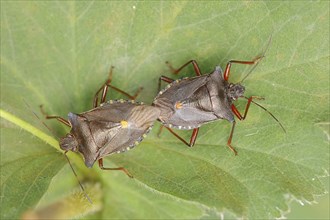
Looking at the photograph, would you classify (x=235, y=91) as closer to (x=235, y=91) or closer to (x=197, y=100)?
(x=235, y=91)

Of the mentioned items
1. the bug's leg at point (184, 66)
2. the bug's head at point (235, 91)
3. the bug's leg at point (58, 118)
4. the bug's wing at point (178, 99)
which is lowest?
the bug's leg at point (58, 118)

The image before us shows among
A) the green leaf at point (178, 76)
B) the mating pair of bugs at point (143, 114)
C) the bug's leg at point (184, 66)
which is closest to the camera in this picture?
the green leaf at point (178, 76)

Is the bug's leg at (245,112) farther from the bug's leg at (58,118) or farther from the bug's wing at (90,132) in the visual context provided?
the bug's leg at (58,118)

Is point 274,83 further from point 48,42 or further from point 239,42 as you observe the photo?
point 48,42

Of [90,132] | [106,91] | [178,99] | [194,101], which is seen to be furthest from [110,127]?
[194,101]

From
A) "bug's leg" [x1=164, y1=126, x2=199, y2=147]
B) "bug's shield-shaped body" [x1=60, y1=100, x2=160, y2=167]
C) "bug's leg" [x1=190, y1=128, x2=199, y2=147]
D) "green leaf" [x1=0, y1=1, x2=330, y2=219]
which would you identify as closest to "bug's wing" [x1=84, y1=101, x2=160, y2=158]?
"bug's shield-shaped body" [x1=60, y1=100, x2=160, y2=167]

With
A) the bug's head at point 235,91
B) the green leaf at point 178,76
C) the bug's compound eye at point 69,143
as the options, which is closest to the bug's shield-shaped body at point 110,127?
the bug's compound eye at point 69,143

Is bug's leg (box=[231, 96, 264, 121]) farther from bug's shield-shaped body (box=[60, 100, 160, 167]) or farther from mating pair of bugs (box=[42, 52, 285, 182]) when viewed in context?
bug's shield-shaped body (box=[60, 100, 160, 167])
